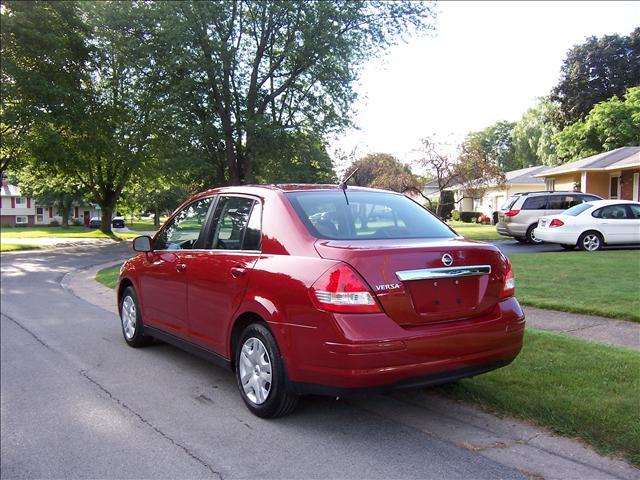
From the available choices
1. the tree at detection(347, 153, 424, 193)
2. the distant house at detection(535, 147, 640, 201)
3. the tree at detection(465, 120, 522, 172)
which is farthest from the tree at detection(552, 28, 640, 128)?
the tree at detection(465, 120, 522, 172)

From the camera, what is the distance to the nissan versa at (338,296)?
11.4ft

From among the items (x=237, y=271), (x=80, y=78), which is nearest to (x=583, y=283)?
(x=237, y=271)

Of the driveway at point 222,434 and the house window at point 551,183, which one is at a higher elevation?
the house window at point 551,183

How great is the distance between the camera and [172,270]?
537cm

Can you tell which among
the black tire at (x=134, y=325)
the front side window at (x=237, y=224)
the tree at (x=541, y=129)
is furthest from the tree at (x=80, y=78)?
the front side window at (x=237, y=224)

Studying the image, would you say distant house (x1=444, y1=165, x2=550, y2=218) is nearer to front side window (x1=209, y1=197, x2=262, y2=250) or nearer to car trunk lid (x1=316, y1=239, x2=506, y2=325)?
front side window (x1=209, y1=197, x2=262, y2=250)

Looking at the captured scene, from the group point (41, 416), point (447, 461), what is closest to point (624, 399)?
point (447, 461)

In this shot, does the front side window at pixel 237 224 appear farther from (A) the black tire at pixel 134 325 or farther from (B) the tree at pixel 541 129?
(B) the tree at pixel 541 129

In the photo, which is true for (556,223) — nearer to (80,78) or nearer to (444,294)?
(444,294)

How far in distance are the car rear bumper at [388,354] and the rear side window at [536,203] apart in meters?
15.3

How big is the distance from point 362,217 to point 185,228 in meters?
2.07

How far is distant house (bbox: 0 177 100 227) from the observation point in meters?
77.1

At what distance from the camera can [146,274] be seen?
5.96m

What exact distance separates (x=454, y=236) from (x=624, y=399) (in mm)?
1707
